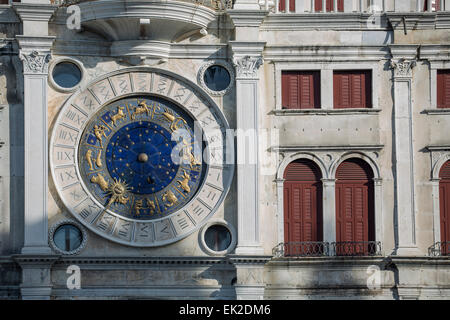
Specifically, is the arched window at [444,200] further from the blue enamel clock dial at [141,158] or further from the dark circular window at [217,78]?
the blue enamel clock dial at [141,158]

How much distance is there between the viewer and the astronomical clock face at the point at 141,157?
40344 mm

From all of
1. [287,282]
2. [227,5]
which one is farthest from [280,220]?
[227,5]

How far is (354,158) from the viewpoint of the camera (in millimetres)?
41250

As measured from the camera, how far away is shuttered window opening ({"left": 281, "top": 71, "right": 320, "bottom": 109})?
136 feet

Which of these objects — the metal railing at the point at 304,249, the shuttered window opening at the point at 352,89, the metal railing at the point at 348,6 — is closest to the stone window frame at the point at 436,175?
the shuttered window opening at the point at 352,89

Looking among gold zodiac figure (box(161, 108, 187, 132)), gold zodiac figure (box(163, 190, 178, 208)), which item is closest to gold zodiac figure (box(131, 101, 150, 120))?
gold zodiac figure (box(161, 108, 187, 132))

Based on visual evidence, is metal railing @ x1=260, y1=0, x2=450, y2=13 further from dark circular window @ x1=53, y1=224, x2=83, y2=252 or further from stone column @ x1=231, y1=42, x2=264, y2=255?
dark circular window @ x1=53, y1=224, x2=83, y2=252

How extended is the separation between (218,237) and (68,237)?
369 cm

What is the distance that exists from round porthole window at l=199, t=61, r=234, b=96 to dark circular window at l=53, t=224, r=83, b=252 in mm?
4913

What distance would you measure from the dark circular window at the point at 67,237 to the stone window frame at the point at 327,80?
581 cm

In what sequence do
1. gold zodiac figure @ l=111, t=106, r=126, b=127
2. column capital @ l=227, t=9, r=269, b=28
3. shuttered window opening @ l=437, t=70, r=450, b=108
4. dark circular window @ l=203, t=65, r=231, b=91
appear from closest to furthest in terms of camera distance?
1. gold zodiac figure @ l=111, t=106, r=126, b=127
2. column capital @ l=227, t=9, r=269, b=28
3. dark circular window @ l=203, t=65, r=231, b=91
4. shuttered window opening @ l=437, t=70, r=450, b=108

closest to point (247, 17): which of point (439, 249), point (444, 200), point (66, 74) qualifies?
point (66, 74)

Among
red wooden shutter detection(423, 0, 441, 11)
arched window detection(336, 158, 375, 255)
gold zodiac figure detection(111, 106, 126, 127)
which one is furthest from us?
red wooden shutter detection(423, 0, 441, 11)

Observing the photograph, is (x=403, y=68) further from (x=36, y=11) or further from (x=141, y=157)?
(x=36, y=11)
